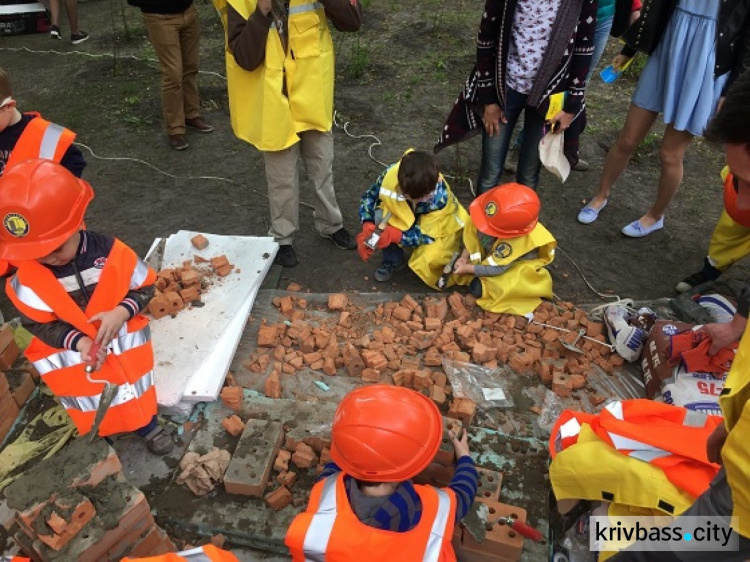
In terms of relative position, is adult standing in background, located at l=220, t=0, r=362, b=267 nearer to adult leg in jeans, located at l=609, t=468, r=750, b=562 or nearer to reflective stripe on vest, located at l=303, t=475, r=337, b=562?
reflective stripe on vest, located at l=303, t=475, r=337, b=562

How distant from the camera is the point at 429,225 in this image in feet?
13.0

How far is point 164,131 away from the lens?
5922mm

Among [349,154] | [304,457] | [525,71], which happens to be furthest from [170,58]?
[304,457]

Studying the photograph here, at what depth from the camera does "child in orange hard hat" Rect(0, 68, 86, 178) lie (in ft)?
9.40

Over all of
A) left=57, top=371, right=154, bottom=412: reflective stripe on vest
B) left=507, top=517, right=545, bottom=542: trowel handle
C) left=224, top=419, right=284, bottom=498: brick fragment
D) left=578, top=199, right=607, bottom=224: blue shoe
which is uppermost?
left=57, top=371, right=154, bottom=412: reflective stripe on vest

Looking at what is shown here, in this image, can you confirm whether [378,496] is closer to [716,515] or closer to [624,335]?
[716,515]

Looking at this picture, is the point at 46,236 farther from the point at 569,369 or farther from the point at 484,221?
the point at 569,369

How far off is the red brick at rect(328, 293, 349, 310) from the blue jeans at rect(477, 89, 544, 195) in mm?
1315

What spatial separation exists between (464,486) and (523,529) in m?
0.33

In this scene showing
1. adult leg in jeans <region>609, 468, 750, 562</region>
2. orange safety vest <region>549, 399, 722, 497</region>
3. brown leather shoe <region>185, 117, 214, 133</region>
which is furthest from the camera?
brown leather shoe <region>185, 117, 214, 133</region>

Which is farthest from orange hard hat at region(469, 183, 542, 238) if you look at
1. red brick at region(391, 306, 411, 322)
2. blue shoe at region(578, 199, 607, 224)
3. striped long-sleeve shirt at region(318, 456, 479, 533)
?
striped long-sleeve shirt at region(318, 456, 479, 533)

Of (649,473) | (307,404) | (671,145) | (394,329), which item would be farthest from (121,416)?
(671,145)

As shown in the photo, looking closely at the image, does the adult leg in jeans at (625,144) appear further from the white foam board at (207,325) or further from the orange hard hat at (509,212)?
the white foam board at (207,325)

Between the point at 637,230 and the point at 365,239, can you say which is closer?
the point at 365,239
